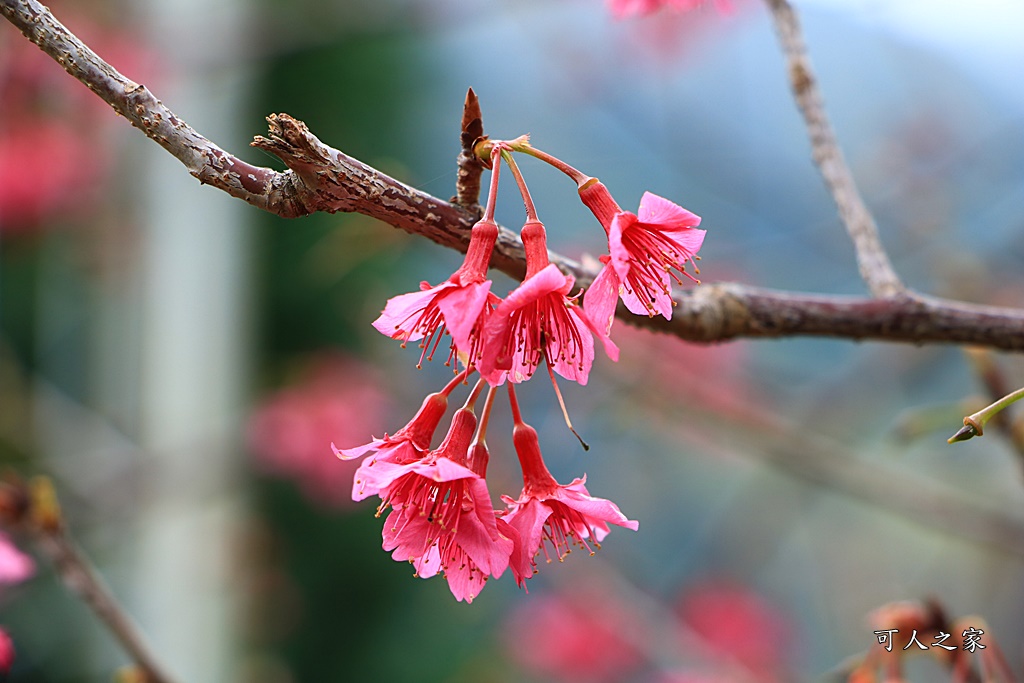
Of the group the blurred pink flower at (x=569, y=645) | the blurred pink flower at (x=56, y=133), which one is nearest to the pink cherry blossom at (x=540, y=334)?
the blurred pink flower at (x=569, y=645)

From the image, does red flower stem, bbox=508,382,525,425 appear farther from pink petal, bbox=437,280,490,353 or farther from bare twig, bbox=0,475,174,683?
bare twig, bbox=0,475,174,683

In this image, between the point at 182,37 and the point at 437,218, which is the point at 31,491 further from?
the point at 182,37

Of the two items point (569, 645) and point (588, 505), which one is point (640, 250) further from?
point (569, 645)

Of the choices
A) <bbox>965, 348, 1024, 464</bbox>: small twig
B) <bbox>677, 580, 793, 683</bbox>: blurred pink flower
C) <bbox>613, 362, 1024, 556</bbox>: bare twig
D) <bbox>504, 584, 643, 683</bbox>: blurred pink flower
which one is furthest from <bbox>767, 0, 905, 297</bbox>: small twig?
<bbox>677, 580, 793, 683</bbox>: blurred pink flower

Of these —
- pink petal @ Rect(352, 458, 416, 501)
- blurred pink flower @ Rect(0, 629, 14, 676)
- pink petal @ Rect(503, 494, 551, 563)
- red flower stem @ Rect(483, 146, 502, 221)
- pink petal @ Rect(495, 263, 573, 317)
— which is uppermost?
red flower stem @ Rect(483, 146, 502, 221)

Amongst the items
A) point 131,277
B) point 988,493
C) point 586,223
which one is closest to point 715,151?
point 586,223

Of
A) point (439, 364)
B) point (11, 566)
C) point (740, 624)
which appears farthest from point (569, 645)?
point (11, 566)

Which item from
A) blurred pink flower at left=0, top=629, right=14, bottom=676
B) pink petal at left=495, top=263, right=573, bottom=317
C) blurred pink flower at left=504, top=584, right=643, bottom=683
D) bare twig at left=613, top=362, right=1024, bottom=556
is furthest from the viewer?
blurred pink flower at left=504, top=584, right=643, bottom=683
